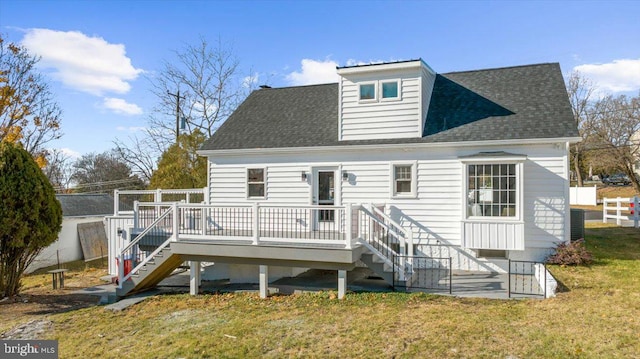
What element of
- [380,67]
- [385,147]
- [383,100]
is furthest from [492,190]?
[380,67]

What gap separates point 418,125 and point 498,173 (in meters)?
2.63

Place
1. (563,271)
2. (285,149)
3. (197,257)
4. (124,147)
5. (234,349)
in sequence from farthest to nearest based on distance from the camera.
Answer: (124,147) → (285,149) → (197,257) → (563,271) → (234,349)

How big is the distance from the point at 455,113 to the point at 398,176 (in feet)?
8.83

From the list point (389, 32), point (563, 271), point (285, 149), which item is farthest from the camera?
point (389, 32)

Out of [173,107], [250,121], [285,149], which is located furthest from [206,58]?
[285,149]

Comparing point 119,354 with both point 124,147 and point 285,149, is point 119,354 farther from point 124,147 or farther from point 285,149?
point 124,147

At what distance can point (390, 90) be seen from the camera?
12312 millimetres

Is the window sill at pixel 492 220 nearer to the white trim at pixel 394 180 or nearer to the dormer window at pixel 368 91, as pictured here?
the white trim at pixel 394 180

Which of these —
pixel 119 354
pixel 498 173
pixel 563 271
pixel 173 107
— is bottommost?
pixel 119 354

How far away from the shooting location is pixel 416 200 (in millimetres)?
11734

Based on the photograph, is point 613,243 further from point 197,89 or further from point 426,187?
point 197,89

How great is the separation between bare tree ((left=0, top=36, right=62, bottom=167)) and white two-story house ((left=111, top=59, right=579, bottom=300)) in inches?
523

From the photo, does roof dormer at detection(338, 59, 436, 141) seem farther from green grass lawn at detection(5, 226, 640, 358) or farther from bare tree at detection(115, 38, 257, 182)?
bare tree at detection(115, 38, 257, 182)

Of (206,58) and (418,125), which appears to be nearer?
(418,125)
